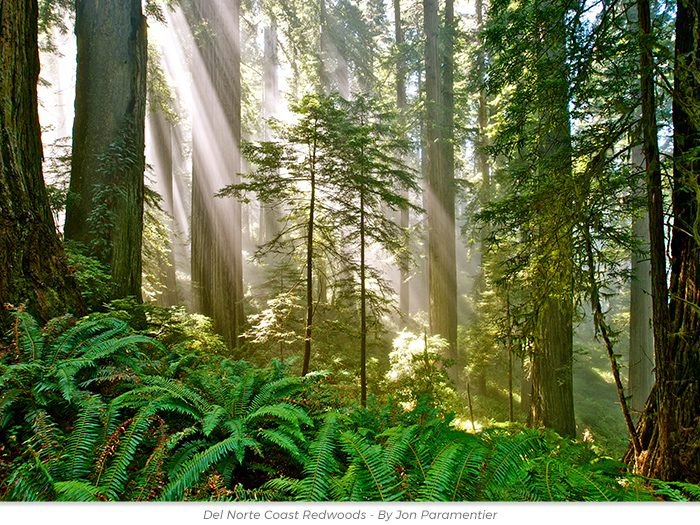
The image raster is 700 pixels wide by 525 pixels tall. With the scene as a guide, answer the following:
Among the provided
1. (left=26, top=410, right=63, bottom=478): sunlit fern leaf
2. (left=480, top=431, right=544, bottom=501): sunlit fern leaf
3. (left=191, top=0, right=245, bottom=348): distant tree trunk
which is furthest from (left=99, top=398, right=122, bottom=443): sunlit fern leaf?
(left=191, top=0, right=245, bottom=348): distant tree trunk

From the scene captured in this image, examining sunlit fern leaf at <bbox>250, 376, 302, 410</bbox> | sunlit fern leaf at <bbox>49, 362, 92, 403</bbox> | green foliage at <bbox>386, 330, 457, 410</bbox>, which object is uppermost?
sunlit fern leaf at <bbox>49, 362, 92, 403</bbox>

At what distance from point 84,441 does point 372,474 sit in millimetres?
1542

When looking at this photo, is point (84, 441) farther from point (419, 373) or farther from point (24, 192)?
point (419, 373)

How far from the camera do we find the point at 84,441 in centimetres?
157

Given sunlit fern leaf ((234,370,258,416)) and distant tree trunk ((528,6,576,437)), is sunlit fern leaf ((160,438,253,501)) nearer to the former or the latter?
sunlit fern leaf ((234,370,258,416))

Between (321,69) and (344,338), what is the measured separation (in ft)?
40.2

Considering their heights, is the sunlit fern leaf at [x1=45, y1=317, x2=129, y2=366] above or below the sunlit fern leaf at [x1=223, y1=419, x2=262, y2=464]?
above

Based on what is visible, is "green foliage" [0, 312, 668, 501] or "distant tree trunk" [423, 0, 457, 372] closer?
"green foliage" [0, 312, 668, 501]

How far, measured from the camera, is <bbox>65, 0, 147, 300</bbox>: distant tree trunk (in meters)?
3.76

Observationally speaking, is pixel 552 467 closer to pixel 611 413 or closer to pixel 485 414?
pixel 485 414

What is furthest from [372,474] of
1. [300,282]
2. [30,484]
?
[300,282]

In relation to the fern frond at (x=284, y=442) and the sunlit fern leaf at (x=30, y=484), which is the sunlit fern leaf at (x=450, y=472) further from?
the sunlit fern leaf at (x=30, y=484)

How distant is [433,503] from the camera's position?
1500 millimetres

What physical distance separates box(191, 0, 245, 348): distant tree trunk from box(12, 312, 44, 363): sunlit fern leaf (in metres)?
4.08
